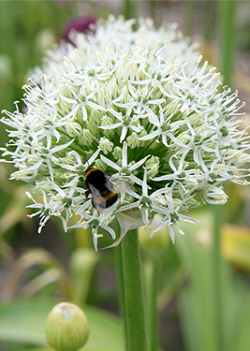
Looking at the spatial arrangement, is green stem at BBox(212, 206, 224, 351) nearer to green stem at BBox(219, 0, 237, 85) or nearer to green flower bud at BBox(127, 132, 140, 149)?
green stem at BBox(219, 0, 237, 85)

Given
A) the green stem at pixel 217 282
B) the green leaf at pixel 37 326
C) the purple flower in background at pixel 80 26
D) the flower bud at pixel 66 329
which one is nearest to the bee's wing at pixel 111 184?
the flower bud at pixel 66 329

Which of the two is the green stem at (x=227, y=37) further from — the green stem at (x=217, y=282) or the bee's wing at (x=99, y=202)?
the bee's wing at (x=99, y=202)

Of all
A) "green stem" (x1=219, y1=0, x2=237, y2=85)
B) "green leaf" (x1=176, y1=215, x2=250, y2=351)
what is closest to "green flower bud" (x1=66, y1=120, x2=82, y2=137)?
"green stem" (x1=219, y1=0, x2=237, y2=85)

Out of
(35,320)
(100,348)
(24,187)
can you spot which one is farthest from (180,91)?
(24,187)

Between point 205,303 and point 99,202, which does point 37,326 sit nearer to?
point 205,303

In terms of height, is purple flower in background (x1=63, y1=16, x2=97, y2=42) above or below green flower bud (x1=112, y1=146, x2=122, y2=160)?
above

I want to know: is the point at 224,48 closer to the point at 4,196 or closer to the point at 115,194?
the point at 115,194

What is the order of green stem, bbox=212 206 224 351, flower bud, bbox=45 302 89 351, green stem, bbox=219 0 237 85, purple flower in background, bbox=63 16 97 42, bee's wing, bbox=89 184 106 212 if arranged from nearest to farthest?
1. bee's wing, bbox=89 184 106 212
2. flower bud, bbox=45 302 89 351
3. green stem, bbox=219 0 237 85
4. green stem, bbox=212 206 224 351
5. purple flower in background, bbox=63 16 97 42
